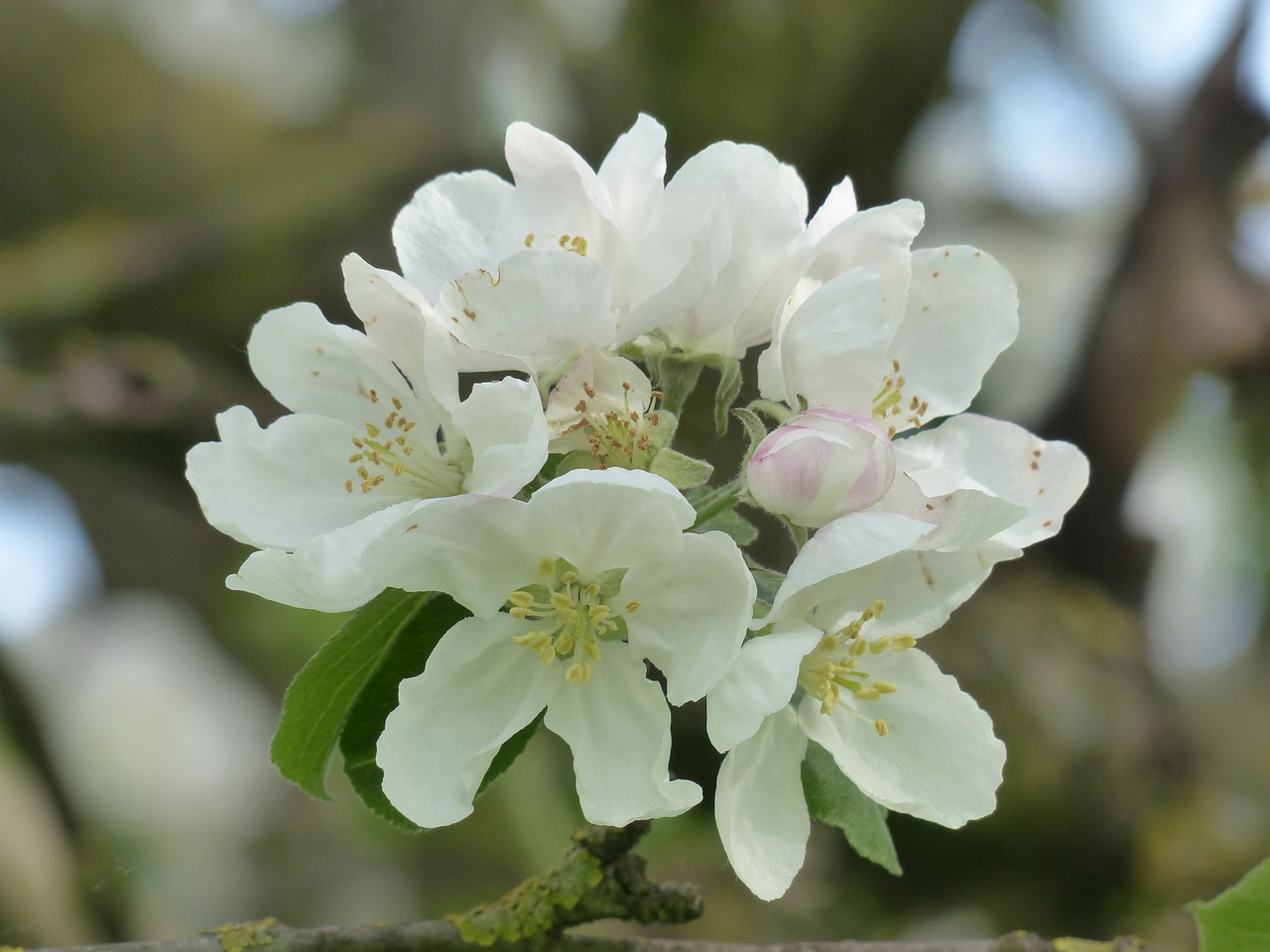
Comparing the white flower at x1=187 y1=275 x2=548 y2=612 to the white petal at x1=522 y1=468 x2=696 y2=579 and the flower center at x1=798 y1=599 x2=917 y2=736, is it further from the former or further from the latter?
the flower center at x1=798 y1=599 x2=917 y2=736

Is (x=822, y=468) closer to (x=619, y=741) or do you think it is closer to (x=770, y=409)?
(x=770, y=409)

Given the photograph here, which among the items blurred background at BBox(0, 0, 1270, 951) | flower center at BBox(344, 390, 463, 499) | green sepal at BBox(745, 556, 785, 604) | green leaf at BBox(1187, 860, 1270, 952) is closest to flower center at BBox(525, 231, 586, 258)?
flower center at BBox(344, 390, 463, 499)

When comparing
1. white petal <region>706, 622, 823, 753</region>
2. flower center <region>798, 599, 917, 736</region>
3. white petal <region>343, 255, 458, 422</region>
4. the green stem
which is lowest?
flower center <region>798, 599, 917, 736</region>

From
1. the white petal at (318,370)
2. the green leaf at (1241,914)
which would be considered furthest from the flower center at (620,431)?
the green leaf at (1241,914)

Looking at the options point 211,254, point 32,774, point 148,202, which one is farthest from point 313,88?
point 32,774

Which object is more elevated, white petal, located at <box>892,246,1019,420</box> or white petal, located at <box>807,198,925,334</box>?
white petal, located at <box>807,198,925,334</box>

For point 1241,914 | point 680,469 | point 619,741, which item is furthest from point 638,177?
point 1241,914

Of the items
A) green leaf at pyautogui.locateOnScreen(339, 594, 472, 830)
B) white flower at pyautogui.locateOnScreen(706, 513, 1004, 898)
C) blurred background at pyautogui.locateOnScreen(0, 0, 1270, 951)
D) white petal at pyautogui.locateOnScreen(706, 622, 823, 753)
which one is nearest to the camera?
white petal at pyautogui.locateOnScreen(706, 622, 823, 753)
